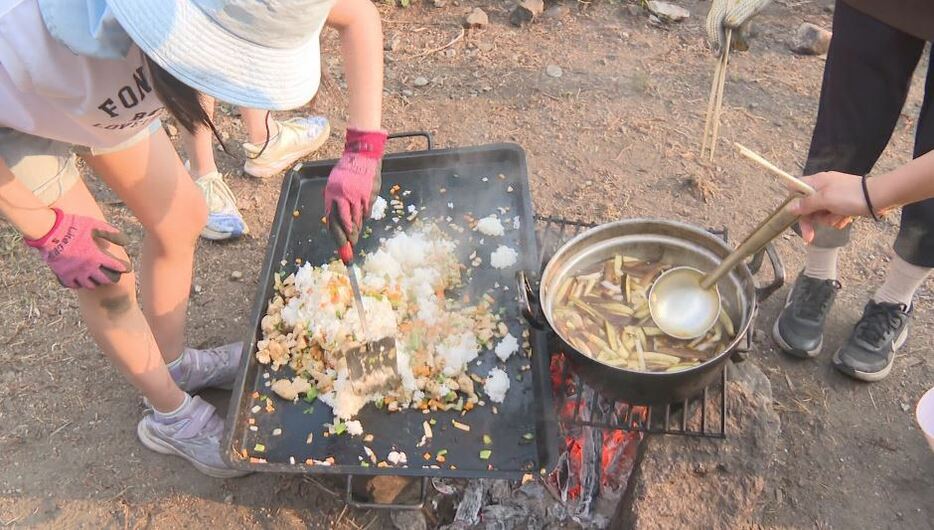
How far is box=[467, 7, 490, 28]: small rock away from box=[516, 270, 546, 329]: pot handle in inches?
147

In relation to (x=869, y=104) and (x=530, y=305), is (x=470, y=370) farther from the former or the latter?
(x=869, y=104)

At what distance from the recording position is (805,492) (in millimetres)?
3131

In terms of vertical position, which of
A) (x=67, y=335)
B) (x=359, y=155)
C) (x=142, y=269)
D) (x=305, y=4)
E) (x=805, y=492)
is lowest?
(x=67, y=335)

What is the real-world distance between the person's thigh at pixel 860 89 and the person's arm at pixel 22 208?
128 inches

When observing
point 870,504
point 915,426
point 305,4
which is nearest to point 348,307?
point 305,4

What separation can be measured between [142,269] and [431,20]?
3.85m

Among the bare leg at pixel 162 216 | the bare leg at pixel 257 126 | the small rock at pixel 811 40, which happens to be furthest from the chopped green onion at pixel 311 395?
the small rock at pixel 811 40

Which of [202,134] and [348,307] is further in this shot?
[202,134]

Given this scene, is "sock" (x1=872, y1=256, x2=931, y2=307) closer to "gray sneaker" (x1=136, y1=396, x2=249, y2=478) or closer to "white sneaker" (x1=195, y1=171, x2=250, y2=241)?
"gray sneaker" (x1=136, y1=396, x2=249, y2=478)

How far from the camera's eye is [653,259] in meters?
2.95

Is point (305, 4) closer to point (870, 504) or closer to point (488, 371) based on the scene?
point (488, 371)

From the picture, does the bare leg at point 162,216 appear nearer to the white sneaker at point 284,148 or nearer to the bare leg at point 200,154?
the bare leg at point 200,154

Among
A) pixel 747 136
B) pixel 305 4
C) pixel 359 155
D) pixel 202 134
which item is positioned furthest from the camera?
pixel 747 136

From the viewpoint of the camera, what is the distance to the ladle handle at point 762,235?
7.37ft
